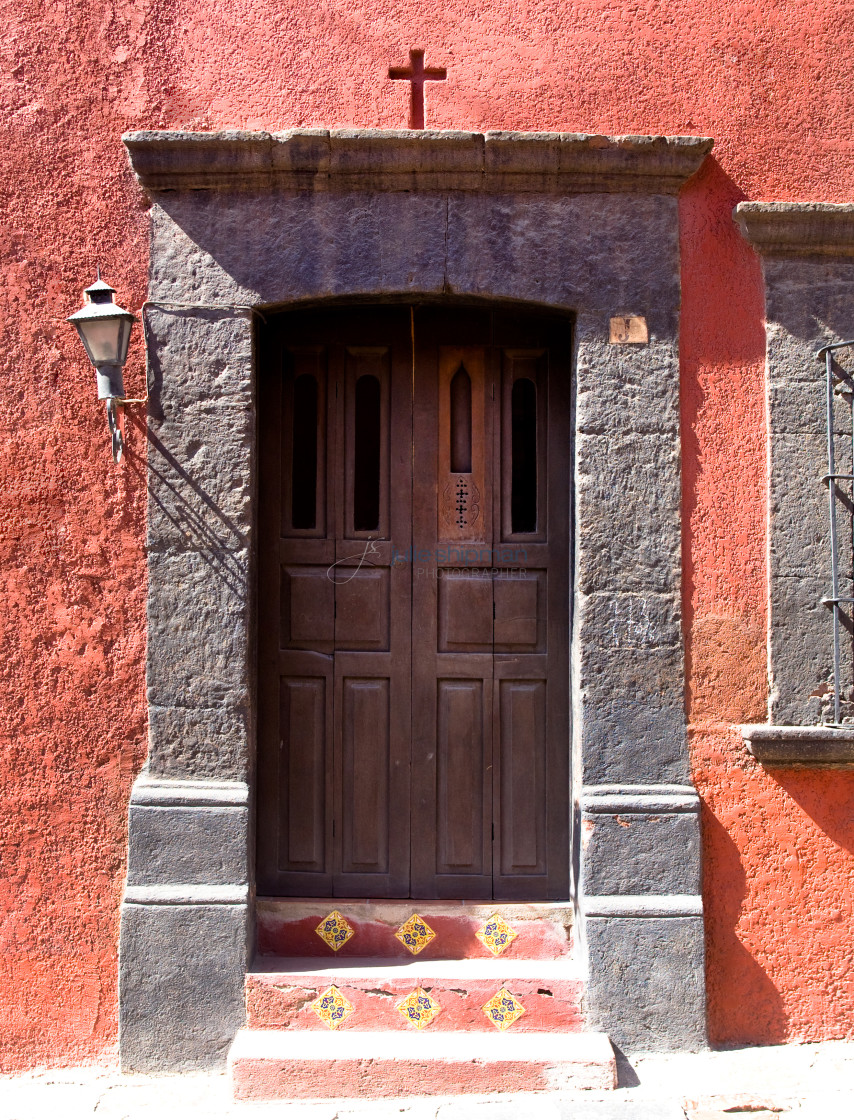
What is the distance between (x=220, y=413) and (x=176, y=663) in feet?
3.04

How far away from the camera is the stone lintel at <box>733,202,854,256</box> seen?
3.31m

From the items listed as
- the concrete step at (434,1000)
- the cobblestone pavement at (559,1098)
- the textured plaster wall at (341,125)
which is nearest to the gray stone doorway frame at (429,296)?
the textured plaster wall at (341,125)

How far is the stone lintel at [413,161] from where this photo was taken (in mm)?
3246

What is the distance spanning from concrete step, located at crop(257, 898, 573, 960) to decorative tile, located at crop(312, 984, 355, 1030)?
7.5 inches

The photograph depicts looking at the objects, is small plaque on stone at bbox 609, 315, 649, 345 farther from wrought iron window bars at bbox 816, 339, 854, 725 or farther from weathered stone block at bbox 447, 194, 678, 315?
wrought iron window bars at bbox 816, 339, 854, 725

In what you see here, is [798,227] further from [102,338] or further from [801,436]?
[102,338]

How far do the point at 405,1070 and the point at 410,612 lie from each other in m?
1.58

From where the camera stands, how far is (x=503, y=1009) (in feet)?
10.5

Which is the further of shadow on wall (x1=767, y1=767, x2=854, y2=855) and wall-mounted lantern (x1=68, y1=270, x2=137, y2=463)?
shadow on wall (x1=767, y1=767, x2=854, y2=855)

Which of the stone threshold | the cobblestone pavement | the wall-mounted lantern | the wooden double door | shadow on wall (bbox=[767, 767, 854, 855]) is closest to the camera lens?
the cobblestone pavement

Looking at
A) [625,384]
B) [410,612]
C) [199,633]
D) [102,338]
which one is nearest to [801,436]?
[625,384]

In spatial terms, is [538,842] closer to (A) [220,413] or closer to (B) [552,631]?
(B) [552,631]

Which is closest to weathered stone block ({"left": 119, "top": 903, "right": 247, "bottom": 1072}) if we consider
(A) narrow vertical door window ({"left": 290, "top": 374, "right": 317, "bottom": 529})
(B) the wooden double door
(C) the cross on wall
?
(B) the wooden double door

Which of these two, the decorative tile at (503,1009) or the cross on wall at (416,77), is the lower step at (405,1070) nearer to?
the decorative tile at (503,1009)
